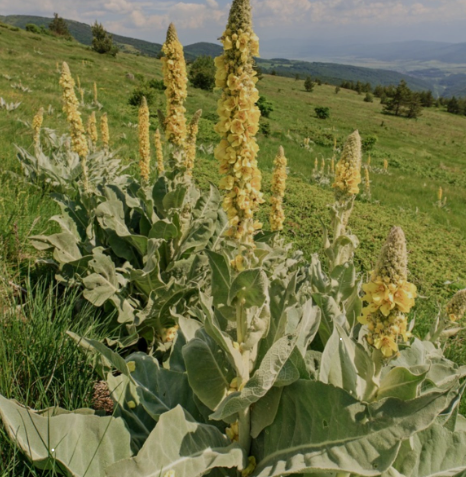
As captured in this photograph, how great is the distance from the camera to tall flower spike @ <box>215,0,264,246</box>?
1.70 m

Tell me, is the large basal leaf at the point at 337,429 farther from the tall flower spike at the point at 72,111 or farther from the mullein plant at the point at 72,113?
the tall flower spike at the point at 72,111

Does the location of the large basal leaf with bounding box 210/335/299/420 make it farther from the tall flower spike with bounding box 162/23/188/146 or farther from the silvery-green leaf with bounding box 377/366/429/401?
the tall flower spike with bounding box 162/23/188/146

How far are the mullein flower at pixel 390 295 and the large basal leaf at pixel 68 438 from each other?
129cm

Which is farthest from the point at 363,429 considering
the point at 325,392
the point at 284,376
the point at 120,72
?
the point at 120,72

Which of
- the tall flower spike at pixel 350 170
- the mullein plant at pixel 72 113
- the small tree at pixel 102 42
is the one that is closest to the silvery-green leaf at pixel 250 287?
the tall flower spike at pixel 350 170

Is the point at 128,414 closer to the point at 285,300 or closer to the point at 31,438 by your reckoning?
the point at 31,438

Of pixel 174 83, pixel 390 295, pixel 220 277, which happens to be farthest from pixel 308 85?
pixel 390 295

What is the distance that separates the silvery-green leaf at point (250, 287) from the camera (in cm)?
170

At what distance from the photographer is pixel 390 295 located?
59.9 inches

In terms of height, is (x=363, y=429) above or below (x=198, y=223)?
below

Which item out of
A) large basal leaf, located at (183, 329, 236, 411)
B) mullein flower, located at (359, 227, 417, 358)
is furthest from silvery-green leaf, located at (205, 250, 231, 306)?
mullein flower, located at (359, 227, 417, 358)

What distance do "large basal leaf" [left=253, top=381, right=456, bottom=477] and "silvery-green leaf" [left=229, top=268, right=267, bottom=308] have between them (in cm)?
49

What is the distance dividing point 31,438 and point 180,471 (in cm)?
67

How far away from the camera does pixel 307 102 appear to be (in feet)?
171
